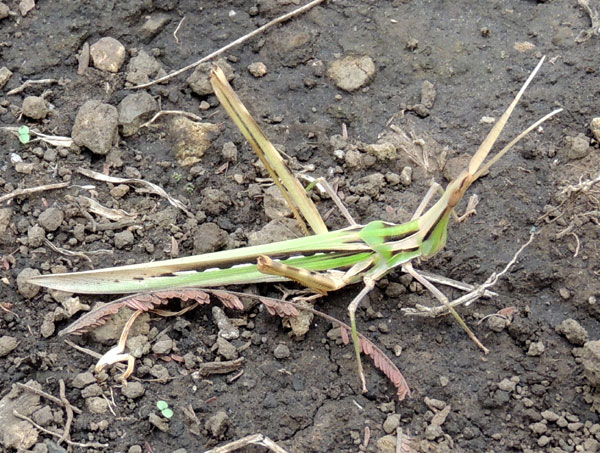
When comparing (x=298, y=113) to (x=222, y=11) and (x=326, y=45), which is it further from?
(x=222, y=11)

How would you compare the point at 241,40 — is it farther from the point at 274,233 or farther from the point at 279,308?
the point at 279,308

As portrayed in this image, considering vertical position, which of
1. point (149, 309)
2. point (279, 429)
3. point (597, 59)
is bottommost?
point (279, 429)

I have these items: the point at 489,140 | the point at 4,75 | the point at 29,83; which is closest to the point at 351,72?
the point at 489,140

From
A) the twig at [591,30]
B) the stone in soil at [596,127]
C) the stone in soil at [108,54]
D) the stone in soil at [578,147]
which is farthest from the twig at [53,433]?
the twig at [591,30]

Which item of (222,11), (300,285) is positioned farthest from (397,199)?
(222,11)

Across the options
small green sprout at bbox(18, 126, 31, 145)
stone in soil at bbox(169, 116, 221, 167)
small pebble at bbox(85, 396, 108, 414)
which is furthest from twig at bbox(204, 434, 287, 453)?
small green sprout at bbox(18, 126, 31, 145)
